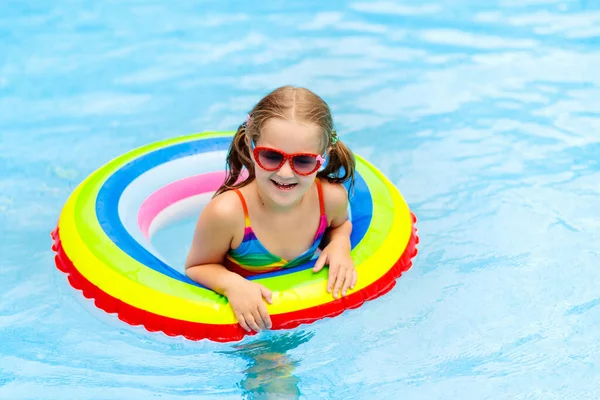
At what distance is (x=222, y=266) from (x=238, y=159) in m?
0.49

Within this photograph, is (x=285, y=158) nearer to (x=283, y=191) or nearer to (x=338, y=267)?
(x=283, y=191)

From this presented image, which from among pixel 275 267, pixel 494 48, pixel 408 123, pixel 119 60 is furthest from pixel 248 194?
pixel 494 48

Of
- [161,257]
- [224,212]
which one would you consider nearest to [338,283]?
[224,212]

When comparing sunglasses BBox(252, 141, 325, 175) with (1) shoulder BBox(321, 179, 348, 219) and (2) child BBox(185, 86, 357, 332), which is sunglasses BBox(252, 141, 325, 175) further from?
(1) shoulder BBox(321, 179, 348, 219)

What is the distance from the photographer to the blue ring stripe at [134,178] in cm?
378

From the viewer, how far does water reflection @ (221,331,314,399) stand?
3.69 m

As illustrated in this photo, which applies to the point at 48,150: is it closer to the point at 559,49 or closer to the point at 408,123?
the point at 408,123

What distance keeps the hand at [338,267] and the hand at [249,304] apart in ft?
0.93

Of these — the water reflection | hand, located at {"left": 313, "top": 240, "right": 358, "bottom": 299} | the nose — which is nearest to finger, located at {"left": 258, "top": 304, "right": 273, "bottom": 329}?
the water reflection

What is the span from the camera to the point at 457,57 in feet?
22.9

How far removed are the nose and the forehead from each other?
55mm

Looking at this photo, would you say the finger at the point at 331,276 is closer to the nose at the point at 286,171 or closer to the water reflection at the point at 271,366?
the water reflection at the point at 271,366

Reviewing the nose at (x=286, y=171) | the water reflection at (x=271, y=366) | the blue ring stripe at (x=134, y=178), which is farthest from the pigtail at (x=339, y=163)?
the water reflection at (x=271, y=366)

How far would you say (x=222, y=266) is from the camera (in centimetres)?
376
